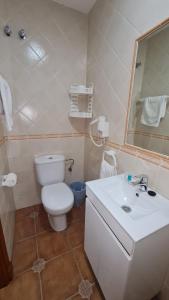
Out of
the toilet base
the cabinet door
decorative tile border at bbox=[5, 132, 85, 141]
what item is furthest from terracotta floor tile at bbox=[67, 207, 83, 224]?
decorative tile border at bbox=[5, 132, 85, 141]

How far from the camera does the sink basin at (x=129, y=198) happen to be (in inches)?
35.2

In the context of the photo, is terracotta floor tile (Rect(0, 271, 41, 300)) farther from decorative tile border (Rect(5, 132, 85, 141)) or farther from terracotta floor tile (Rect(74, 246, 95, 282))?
decorative tile border (Rect(5, 132, 85, 141))

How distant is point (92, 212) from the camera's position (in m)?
0.98

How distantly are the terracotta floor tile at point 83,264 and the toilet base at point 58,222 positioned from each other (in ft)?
0.95

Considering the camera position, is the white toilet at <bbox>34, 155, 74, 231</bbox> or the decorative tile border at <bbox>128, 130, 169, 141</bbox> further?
the white toilet at <bbox>34, 155, 74, 231</bbox>

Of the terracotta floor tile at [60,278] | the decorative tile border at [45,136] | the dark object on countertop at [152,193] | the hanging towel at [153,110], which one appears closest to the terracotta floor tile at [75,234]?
the terracotta floor tile at [60,278]

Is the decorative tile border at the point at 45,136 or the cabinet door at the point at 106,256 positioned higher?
the decorative tile border at the point at 45,136

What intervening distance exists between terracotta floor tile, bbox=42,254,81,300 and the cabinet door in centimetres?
25

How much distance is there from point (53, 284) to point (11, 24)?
2417mm

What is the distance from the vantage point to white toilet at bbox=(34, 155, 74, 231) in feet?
4.51

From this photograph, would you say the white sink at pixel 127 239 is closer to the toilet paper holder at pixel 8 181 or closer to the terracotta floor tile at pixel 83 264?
the terracotta floor tile at pixel 83 264

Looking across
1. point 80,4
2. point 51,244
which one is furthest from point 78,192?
point 80,4

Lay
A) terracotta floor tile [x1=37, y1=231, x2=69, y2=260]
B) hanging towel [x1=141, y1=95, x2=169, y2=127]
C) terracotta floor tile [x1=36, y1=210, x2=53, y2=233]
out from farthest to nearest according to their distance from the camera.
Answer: terracotta floor tile [x1=36, y1=210, x2=53, y2=233] → terracotta floor tile [x1=37, y1=231, x2=69, y2=260] → hanging towel [x1=141, y1=95, x2=169, y2=127]

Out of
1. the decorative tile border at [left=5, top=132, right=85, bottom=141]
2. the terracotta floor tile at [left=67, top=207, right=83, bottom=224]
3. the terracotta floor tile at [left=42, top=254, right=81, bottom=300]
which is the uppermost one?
the decorative tile border at [left=5, top=132, right=85, bottom=141]
